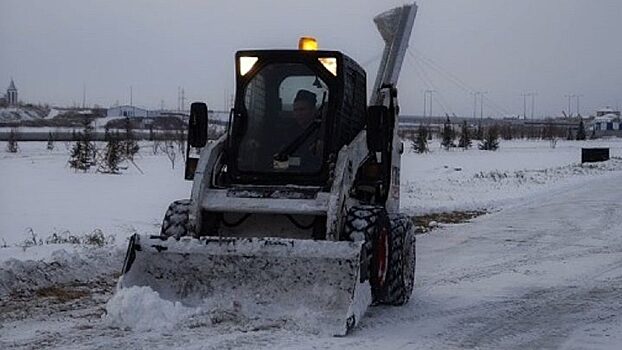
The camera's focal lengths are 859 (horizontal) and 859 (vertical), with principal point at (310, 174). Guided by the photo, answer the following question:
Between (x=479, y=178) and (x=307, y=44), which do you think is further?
(x=479, y=178)

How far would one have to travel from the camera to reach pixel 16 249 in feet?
31.4

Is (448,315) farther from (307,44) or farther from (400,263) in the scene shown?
(307,44)

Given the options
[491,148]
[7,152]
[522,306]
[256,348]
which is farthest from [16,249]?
[491,148]

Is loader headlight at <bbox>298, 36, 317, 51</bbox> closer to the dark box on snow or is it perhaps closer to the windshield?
the windshield

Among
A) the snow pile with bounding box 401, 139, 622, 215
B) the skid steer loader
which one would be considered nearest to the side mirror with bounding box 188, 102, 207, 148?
the skid steer loader

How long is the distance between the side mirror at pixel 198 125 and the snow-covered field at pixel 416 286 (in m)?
1.72

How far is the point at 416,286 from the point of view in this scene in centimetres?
909

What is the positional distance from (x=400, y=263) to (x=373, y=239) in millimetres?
860

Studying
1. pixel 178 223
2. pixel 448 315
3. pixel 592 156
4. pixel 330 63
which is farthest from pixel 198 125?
pixel 592 156

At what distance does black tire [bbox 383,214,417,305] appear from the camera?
759 centimetres

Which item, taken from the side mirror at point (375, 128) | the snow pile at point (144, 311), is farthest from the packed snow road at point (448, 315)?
the side mirror at point (375, 128)

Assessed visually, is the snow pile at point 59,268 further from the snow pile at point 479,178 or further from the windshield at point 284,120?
the snow pile at point 479,178

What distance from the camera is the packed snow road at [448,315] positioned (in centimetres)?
630

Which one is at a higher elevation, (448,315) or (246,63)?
(246,63)
